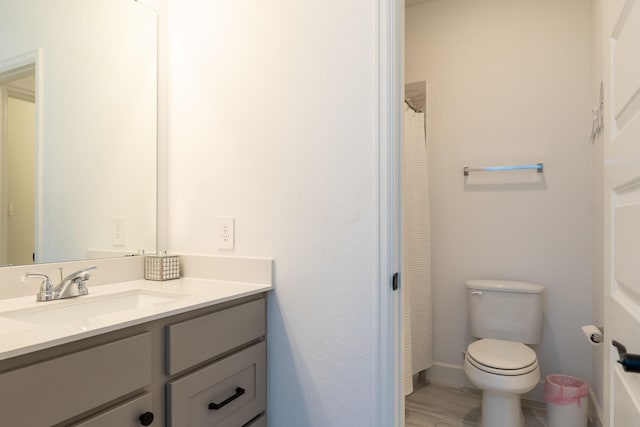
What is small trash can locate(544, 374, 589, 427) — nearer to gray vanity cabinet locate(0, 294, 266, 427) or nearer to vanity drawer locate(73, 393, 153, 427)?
gray vanity cabinet locate(0, 294, 266, 427)

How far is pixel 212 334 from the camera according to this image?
3.70 ft

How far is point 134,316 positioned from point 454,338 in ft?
6.97

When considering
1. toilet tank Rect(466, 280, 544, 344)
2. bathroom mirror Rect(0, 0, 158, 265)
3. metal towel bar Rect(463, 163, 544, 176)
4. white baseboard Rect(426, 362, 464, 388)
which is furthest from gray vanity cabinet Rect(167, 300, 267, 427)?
metal towel bar Rect(463, 163, 544, 176)

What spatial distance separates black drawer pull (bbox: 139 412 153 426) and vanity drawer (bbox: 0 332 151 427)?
73 mm

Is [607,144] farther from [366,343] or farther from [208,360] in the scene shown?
[208,360]

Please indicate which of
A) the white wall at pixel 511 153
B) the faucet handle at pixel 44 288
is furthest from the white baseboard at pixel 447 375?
the faucet handle at pixel 44 288

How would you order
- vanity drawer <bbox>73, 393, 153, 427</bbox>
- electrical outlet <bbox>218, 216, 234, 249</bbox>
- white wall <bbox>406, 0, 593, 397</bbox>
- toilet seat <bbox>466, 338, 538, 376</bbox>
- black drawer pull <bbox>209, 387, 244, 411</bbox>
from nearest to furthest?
vanity drawer <bbox>73, 393, 153, 427</bbox> < black drawer pull <bbox>209, 387, 244, 411</bbox> < electrical outlet <bbox>218, 216, 234, 249</bbox> < toilet seat <bbox>466, 338, 538, 376</bbox> < white wall <bbox>406, 0, 593, 397</bbox>

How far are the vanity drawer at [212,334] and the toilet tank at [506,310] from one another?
4.80 ft

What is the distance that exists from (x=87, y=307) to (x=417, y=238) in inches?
69.6

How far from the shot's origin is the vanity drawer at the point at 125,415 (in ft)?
2.71

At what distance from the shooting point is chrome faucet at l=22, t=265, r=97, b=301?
1135 millimetres

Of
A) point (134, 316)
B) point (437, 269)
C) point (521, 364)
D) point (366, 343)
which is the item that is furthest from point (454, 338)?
point (134, 316)

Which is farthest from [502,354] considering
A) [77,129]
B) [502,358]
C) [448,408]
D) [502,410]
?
[77,129]

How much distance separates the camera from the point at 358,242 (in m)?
1.24
